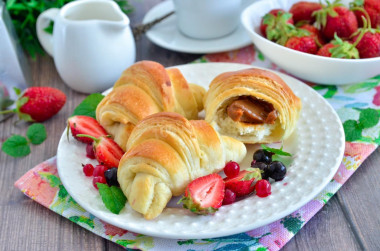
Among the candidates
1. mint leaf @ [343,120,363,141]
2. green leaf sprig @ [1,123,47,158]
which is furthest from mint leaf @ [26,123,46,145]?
mint leaf @ [343,120,363,141]

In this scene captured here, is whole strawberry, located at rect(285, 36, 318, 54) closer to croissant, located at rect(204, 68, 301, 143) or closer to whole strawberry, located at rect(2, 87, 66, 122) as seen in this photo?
croissant, located at rect(204, 68, 301, 143)

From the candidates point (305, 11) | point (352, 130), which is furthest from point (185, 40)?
point (352, 130)

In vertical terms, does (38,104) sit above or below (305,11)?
below

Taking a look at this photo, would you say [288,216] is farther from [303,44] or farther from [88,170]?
[303,44]

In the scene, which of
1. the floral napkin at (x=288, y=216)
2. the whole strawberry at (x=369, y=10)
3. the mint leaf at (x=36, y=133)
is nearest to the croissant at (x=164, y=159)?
the floral napkin at (x=288, y=216)

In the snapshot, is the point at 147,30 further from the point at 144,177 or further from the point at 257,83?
the point at 144,177

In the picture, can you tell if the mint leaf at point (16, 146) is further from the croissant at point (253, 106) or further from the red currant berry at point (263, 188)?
the red currant berry at point (263, 188)
